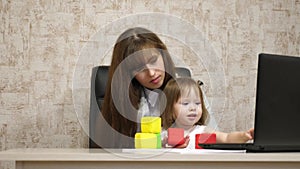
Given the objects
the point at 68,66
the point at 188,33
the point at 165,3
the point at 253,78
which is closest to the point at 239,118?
the point at 253,78

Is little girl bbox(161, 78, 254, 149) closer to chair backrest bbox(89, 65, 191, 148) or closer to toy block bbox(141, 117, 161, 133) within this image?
toy block bbox(141, 117, 161, 133)

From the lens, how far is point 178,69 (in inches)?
93.1

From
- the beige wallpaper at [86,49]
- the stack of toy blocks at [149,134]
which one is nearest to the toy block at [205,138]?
the stack of toy blocks at [149,134]

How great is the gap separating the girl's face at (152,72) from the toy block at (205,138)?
10.5 inches

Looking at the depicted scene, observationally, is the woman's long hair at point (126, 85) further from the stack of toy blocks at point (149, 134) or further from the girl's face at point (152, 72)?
the stack of toy blocks at point (149, 134)

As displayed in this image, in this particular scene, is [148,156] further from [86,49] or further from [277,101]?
[86,49]

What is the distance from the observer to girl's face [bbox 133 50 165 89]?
1764 mm

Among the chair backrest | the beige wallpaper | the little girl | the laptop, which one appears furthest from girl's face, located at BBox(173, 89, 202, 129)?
the beige wallpaper

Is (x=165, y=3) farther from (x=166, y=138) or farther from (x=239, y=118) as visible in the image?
(x=166, y=138)

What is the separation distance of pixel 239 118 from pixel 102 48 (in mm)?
841

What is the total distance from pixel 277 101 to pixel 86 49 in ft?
5.11

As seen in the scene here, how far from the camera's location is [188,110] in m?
1.80

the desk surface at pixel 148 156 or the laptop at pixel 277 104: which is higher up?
the laptop at pixel 277 104

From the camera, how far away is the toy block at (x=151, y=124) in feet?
4.93
